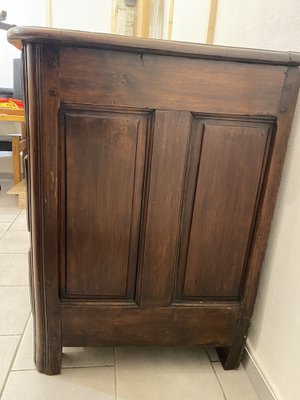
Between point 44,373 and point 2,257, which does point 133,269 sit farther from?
point 2,257

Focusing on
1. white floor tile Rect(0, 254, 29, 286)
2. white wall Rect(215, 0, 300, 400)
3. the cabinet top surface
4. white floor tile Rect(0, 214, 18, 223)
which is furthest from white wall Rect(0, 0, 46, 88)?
the cabinet top surface

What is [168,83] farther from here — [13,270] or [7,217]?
[7,217]

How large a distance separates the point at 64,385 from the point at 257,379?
0.64 m

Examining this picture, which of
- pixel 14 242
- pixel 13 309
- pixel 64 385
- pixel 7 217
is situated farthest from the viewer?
pixel 7 217

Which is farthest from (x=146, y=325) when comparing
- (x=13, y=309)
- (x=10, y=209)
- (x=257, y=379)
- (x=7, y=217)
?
(x=10, y=209)

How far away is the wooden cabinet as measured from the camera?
0.78m

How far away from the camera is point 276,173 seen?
907mm

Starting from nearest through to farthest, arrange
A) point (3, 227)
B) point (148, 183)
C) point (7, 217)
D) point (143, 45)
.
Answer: point (143, 45) → point (148, 183) → point (3, 227) → point (7, 217)

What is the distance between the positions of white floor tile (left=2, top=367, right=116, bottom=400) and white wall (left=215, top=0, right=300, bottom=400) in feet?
1.70

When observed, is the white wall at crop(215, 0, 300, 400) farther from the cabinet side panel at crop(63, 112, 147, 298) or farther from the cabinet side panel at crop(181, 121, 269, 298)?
the cabinet side panel at crop(63, 112, 147, 298)

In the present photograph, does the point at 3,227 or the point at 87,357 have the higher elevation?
the point at 87,357

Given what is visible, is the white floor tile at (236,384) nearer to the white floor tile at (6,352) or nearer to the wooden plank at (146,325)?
the wooden plank at (146,325)

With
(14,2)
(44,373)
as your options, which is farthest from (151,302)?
(14,2)

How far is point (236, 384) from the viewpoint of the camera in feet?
3.45
